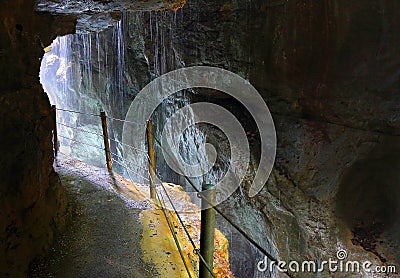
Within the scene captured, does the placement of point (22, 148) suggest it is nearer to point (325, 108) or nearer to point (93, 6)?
point (93, 6)

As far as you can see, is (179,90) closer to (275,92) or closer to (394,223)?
(275,92)

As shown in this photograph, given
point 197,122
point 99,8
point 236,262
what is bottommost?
point 236,262

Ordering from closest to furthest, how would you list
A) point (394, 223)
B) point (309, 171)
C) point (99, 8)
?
point (99, 8) → point (394, 223) → point (309, 171)

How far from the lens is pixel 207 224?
2066 millimetres

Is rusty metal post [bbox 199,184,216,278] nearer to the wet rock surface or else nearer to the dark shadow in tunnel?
the wet rock surface

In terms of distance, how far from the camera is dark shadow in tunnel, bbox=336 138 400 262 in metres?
6.19

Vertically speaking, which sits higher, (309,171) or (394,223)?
(309,171)

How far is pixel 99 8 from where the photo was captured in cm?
421

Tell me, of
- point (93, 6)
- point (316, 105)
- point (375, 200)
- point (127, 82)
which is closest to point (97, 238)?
point (93, 6)

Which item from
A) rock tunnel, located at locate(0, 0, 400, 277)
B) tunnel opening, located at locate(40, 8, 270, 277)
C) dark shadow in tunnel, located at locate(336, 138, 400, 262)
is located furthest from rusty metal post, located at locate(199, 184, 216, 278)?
dark shadow in tunnel, located at locate(336, 138, 400, 262)

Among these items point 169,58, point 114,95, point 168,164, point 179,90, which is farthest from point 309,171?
point 114,95

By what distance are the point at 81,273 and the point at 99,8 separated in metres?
3.22

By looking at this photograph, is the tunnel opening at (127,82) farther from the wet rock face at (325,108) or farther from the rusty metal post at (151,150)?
the wet rock face at (325,108)

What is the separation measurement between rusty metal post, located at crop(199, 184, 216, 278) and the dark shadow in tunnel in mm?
5185
